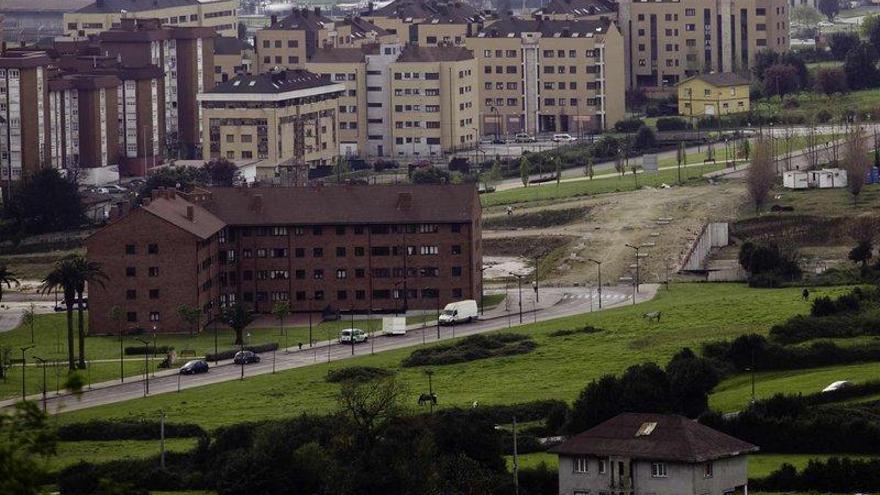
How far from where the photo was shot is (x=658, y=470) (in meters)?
61.2

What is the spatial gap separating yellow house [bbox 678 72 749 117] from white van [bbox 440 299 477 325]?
219 feet

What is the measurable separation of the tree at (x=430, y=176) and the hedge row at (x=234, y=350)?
4535 centimetres

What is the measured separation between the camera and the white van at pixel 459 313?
100 metres

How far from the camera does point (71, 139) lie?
516 ft

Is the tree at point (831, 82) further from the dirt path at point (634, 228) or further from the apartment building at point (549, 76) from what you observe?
the dirt path at point (634, 228)

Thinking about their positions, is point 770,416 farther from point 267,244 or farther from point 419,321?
point 267,244

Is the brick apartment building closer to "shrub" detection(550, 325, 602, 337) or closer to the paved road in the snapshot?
the paved road

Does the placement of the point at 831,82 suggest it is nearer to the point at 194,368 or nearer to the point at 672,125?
the point at 672,125

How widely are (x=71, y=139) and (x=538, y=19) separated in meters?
38.8

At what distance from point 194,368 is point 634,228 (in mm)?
35192

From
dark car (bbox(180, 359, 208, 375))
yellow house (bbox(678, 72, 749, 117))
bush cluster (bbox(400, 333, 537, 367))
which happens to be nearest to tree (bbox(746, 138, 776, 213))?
bush cluster (bbox(400, 333, 537, 367))

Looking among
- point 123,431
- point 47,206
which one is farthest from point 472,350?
point 47,206

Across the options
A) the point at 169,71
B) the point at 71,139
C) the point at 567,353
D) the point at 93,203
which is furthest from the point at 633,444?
the point at 169,71

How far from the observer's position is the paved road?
8681 cm
